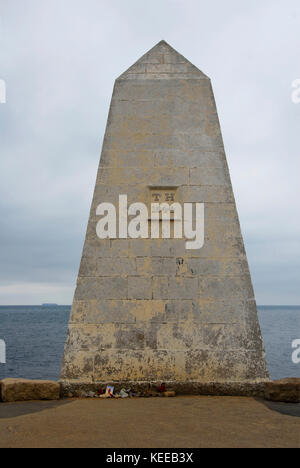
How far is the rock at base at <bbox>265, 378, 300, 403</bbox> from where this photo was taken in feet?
16.0

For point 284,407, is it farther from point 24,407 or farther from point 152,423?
point 24,407

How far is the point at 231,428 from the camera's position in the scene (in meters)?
3.70

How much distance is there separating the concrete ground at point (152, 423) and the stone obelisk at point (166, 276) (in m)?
0.40

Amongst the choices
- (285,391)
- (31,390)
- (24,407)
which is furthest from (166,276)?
(24,407)

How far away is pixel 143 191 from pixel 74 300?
180cm

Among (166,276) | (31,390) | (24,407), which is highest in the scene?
(166,276)

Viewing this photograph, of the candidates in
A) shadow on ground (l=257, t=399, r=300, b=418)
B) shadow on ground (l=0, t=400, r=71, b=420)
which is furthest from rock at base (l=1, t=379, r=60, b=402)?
shadow on ground (l=257, t=399, r=300, b=418)

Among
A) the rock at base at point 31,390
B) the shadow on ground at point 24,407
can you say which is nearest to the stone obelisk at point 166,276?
the rock at base at point 31,390

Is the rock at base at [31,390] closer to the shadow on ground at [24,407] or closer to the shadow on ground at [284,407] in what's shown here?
the shadow on ground at [24,407]

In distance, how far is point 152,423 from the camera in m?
3.84

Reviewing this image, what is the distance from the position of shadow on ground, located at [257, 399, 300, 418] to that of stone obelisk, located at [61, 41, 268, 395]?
1.26 feet

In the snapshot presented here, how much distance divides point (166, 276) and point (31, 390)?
2256mm
